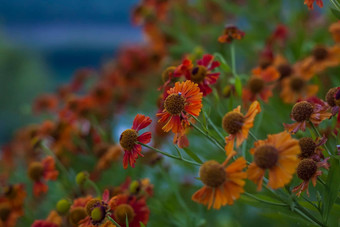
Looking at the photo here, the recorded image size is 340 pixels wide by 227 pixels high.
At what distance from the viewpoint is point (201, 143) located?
3.57ft

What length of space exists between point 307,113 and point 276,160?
0.36ft

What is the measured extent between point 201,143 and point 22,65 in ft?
11.2

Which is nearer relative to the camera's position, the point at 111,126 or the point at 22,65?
the point at 111,126

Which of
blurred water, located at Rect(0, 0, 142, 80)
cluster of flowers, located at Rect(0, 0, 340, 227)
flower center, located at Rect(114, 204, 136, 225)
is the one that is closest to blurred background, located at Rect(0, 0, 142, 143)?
blurred water, located at Rect(0, 0, 142, 80)

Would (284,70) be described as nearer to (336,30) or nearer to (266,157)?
(336,30)

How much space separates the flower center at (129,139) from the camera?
21.8 inches

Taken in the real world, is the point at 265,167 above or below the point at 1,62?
below

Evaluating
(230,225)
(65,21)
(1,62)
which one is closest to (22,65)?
(1,62)

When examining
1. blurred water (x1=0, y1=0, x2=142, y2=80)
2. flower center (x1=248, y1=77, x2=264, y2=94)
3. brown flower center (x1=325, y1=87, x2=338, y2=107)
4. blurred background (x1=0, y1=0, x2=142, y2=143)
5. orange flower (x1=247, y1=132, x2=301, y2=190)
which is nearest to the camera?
orange flower (x1=247, y1=132, x2=301, y2=190)

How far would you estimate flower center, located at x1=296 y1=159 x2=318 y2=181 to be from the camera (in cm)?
47

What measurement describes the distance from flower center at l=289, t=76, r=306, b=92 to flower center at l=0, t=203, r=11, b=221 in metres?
0.59

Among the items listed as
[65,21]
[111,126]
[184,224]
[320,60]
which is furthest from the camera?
[65,21]

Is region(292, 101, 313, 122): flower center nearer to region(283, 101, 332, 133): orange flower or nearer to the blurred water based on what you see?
region(283, 101, 332, 133): orange flower

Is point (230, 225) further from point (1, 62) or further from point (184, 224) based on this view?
point (1, 62)
